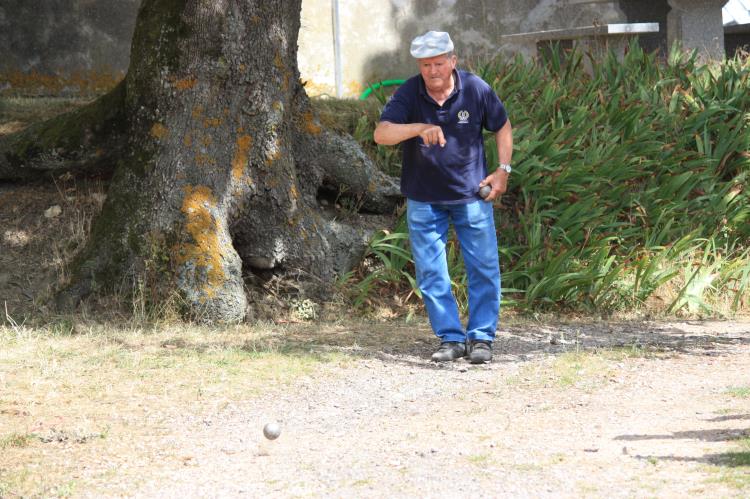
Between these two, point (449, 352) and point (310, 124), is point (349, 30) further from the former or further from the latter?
point (449, 352)

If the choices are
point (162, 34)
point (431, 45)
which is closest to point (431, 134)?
point (431, 45)

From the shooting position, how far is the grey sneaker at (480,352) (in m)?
6.46

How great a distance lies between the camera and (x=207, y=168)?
8.02 meters

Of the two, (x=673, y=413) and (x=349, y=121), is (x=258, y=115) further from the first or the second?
(x=673, y=413)

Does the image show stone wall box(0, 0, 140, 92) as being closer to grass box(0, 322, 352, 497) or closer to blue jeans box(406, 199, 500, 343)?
grass box(0, 322, 352, 497)

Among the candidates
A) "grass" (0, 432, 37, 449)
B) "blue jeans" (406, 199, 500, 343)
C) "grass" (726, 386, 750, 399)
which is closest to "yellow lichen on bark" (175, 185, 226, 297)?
"blue jeans" (406, 199, 500, 343)

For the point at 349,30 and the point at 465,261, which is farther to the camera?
the point at 349,30

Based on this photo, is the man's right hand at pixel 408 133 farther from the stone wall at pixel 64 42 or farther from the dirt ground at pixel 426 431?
the stone wall at pixel 64 42

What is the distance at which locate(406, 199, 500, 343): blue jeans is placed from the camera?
648cm

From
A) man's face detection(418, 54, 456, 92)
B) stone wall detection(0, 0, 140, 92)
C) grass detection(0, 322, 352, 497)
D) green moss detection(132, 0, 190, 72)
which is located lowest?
grass detection(0, 322, 352, 497)

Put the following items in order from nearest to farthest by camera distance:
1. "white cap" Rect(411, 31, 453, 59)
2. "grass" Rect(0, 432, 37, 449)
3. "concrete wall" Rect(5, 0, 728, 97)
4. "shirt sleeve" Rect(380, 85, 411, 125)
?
"grass" Rect(0, 432, 37, 449), "white cap" Rect(411, 31, 453, 59), "shirt sleeve" Rect(380, 85, 411, 125), "concrete wall" Rect(5, 0, 728, 97)

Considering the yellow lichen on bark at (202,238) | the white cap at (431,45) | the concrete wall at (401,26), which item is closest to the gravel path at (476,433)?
the yellow lichen on bark at (202,238)

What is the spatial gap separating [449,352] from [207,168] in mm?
2507

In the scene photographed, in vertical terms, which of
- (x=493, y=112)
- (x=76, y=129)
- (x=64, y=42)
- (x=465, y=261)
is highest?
(x=64, y=42)
